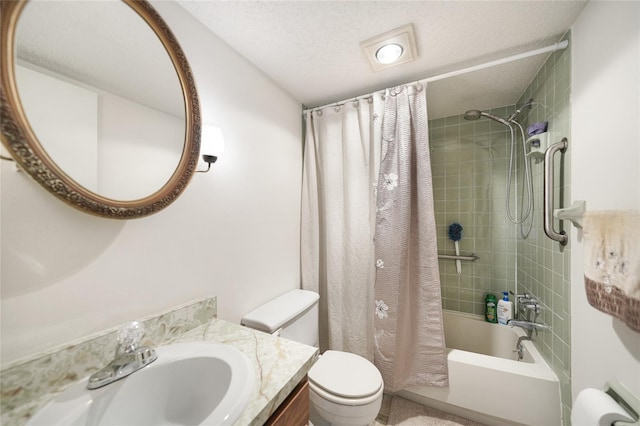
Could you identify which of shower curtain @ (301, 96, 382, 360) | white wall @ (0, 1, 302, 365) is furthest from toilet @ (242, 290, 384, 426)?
shower curtain @ (301, 96, 382, 360)

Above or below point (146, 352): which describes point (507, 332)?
below

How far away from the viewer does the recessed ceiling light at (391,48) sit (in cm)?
112

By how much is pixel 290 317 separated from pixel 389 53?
1564 mm

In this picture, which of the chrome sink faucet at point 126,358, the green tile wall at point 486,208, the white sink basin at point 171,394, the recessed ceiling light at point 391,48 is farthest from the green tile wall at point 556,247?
the chrome sink faucet at point 126,358

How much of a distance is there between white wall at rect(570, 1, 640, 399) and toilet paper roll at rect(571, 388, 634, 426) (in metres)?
0.08

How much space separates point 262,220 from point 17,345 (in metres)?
0.97

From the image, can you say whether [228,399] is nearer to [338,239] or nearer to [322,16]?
[338,239]

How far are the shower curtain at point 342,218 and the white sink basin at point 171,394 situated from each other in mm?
999

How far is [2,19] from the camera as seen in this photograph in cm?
55

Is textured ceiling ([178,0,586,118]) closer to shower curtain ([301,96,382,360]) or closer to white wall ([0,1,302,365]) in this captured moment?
white wall ([0,1,302,365])

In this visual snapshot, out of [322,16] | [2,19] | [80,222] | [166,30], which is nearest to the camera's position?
[2,19]

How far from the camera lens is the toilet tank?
3.74ft

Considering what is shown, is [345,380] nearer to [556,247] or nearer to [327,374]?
[327,374]

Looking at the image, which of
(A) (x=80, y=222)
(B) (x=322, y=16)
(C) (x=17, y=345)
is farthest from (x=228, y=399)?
(B) (x=322, y=16)
